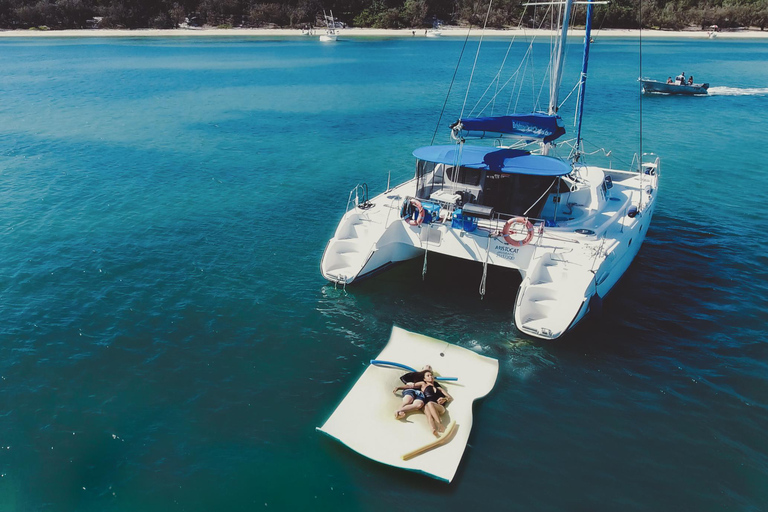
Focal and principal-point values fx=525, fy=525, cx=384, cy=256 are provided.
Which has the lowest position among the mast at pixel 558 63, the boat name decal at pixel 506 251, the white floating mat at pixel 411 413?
the white floating mat at pixel 411 413

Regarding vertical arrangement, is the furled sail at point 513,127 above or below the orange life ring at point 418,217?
above

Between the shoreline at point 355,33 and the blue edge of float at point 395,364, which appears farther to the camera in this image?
the shoreline at point 355,33

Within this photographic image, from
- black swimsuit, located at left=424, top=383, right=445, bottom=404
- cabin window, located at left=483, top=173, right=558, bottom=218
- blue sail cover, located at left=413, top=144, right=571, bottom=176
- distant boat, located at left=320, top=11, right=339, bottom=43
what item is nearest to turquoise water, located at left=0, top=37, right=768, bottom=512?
black swimsuit, located at left=424, top=383, right=445, bottom=404

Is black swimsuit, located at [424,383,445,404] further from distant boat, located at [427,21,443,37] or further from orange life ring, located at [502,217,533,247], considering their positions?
distant boat, located at [427,21,443,37]

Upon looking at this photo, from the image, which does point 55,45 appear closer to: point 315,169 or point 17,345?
point 315,169

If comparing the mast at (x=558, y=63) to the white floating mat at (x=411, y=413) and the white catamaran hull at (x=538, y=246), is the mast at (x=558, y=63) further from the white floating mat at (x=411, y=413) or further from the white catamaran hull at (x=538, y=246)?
the white floating mat at (x=411, y=413)

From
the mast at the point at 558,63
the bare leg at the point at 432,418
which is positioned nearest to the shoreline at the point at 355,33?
the mast at the point at 558,63

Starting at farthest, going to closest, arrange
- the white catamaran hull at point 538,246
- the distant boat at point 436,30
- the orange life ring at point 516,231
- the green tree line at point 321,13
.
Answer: the green tree line at point 321,13
the distant boat at point 436,30
the orange life ring at point 516,231
the white catamaran hull at point 538,246

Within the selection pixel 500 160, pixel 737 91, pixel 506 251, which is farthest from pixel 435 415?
pixel 737 91
